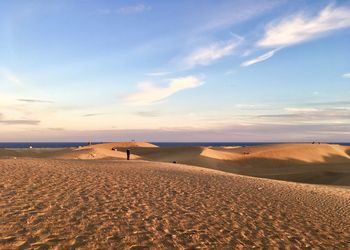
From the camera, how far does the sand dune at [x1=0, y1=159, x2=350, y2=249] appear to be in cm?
980

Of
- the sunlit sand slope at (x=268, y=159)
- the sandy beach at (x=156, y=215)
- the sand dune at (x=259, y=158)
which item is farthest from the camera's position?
the sunlit sand slope at (x=268, y=159)

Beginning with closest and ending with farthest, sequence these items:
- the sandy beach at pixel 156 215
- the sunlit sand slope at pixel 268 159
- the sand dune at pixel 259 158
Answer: the sandy beach at pixel 156 215
the sand dune at pixel 259 158
the sunlit sand slope at pixel 268 159

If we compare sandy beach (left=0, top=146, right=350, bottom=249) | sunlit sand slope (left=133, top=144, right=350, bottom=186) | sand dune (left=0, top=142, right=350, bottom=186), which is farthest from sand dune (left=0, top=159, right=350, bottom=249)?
sunlit sand slope (left=133, top=144, right=350, bottom=186)

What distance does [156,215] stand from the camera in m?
12.2

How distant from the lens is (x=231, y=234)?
1086 cm

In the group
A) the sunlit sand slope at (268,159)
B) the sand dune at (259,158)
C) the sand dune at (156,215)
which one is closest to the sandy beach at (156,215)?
the sand dune at (156,215)

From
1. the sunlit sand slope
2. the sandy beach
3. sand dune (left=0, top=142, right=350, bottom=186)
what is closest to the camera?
the sandy beach

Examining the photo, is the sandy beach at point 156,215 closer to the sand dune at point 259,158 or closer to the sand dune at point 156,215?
the sand dune at point 156,215

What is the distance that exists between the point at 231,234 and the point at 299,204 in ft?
23.1

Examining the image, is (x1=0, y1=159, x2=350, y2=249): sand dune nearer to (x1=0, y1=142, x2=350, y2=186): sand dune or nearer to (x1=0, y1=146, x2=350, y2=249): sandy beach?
(x1=0, y1=146, x2=350, y2=249): sandy beach

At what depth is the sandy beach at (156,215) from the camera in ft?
32.1

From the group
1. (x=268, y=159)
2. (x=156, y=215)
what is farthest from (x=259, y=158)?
(x=156, y=215)

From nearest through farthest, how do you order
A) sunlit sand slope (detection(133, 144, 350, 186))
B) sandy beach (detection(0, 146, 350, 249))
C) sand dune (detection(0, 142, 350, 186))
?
sandy beach (detection(0, 146, 350, 249)) < sand dune (detection(0, 142, 350, 186)) < sunlit sand slope (detection(133, 144, 350, 186))

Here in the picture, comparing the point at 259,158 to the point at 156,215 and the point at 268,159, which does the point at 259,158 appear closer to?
the point at 268,159
